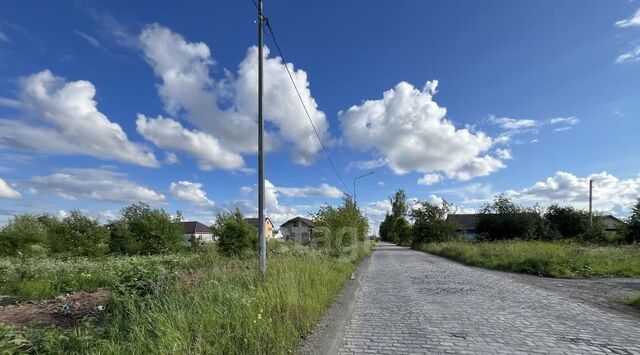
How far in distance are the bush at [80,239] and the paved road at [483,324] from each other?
78.7 feet

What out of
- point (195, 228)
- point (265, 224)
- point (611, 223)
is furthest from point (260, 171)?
point (195, 228)

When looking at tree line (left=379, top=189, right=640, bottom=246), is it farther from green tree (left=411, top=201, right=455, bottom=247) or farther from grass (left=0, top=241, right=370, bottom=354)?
grass (left=0, top=241, right=370, bottom=354)

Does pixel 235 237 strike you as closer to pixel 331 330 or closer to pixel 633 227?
pixel 331 330

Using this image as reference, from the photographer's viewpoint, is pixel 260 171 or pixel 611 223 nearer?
pixel 260 171

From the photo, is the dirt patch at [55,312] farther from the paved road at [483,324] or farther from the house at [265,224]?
the paved road at [483,324]

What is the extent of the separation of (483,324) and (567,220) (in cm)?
4854

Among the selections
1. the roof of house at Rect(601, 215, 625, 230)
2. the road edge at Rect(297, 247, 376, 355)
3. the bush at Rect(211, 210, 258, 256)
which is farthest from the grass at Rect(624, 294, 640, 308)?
the roof of house at Rect(601, 215, 625, 230)

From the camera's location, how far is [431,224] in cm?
4653

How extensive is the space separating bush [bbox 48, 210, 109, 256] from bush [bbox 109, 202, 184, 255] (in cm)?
132

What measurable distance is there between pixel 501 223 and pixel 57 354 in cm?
5179

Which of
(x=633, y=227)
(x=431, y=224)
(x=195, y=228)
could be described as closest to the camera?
(x=633, y=227)

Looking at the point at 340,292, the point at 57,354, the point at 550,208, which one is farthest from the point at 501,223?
the point at 57,354

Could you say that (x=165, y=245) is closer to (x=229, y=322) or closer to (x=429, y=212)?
(x=229, y=322)

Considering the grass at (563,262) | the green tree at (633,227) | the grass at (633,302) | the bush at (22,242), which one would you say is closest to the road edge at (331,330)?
the grass at (633,302)
